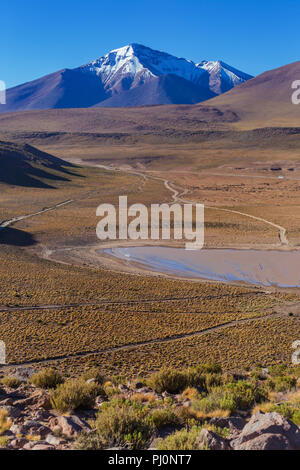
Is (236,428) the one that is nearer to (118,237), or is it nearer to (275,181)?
(118,237)

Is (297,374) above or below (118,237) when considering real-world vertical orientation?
below

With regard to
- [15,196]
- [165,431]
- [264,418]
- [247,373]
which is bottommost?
[247,373]

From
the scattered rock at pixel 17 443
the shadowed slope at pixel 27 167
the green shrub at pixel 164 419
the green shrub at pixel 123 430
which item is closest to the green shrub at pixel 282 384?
the green shrub at pixel 164 419

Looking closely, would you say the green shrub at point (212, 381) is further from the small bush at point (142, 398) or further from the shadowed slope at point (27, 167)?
the shadowed slope at point (27, 167)

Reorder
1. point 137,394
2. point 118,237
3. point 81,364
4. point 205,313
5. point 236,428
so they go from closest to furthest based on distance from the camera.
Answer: point 236,428 → point 137,394 → point 81,364 → point 205,313 → point 118,237

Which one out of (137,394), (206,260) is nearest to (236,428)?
(137,394)

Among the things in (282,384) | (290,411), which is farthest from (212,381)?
(290,411)

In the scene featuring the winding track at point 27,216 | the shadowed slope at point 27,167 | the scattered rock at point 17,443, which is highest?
the shadowed slope at point 27,167

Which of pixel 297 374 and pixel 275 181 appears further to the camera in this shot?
pixel 275 181

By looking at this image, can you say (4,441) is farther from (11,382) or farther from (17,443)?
(11,382)
